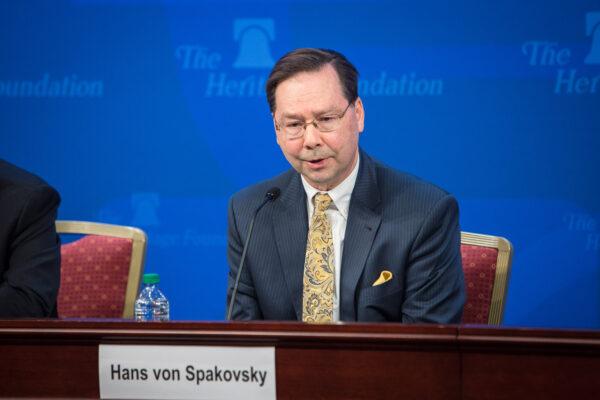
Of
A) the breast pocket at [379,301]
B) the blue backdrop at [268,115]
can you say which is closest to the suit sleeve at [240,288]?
the breast pocket at [379,301]

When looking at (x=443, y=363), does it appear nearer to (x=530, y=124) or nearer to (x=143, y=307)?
(x=143, y=307)

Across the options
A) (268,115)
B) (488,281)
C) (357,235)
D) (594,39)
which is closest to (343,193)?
(357,235)

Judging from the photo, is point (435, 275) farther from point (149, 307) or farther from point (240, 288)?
point (149, 307)

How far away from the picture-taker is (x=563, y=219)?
4410 mm

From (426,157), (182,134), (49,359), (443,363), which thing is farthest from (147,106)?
(443,363)

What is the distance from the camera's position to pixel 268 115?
15.1 ft

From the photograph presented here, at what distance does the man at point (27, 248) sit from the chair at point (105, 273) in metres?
0.39

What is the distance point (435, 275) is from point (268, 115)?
226cm

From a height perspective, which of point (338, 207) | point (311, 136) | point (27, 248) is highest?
point (311, 136)

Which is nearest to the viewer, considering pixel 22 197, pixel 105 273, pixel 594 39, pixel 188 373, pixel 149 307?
pixel 188 373

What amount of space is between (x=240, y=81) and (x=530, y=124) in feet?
4.79

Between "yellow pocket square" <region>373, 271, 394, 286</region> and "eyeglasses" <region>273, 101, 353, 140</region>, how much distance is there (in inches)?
17.1

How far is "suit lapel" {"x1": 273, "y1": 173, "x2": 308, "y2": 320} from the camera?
261 centimetres

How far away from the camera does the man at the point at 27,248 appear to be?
8.72 ft
